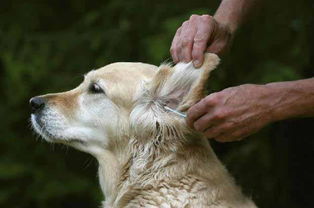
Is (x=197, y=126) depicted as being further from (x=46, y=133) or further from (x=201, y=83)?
(x=46, y=133)

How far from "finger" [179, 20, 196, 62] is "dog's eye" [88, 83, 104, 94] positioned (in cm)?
57

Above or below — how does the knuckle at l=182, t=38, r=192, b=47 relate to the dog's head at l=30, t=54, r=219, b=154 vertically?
above

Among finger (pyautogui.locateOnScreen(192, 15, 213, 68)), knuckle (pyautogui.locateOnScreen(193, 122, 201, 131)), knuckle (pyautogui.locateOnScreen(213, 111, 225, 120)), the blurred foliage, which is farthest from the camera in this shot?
the blurred foliage

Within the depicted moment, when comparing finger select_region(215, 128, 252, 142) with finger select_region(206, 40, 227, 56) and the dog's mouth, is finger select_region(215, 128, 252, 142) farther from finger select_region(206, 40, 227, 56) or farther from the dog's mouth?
the dog's mouth

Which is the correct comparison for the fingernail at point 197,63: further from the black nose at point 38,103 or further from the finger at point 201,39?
the black nose at point 38,103

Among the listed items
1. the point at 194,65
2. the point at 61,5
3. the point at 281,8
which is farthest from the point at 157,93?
the point at 61,5

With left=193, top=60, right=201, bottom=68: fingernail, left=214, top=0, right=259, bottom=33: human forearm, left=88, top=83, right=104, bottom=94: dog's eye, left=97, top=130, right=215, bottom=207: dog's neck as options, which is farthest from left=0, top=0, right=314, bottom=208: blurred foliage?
left=193, top=60, right=201, bottom=68: fingernail

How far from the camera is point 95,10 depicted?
6969 mm

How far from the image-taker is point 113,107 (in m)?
4.17

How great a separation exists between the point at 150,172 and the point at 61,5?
376 centimetres

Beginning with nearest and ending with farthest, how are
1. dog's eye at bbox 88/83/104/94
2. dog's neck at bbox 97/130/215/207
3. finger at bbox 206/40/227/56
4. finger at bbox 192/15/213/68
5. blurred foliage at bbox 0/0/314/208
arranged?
finger at bbox 192/15/213/68 → dog's neck at bbox 97/130/215/207 → finger at bbox 206/40/227/56 → dog's eye at bbox 88/83/104/94 → blurred foliage at bbox 0/0/314/208

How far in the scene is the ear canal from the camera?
3.59 metres

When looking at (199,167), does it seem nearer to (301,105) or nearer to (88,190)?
(301,105)

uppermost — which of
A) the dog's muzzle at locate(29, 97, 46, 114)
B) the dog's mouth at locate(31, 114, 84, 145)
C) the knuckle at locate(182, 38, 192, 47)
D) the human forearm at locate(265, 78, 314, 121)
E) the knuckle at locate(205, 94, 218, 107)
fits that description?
the knuckle at locate(182, 38, 192, 47)
